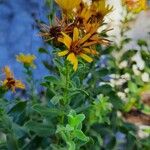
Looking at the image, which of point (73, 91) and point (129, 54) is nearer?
point (73, 91)

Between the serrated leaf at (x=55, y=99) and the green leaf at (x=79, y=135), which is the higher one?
the serrated leaf at (x=55, y=99)

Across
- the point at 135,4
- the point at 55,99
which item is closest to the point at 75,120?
the point at 55,99

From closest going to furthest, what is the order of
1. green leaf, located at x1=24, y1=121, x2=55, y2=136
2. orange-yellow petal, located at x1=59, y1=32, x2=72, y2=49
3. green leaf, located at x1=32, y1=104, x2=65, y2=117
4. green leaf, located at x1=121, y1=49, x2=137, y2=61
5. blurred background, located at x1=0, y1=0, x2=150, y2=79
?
orange-yellow petal, located at x1=59, y1=32, x2=72, y2=49, green leaf, located at x1=32, y1=104, x2=65, y2=117, green leaf, located at x1=24, y1=121, x2=55, y2=136, green leaf, located at x1=121, y1=49, x2=137, y2=61, blurred background, located at x1=0, y1=0, x2=150, y2=79

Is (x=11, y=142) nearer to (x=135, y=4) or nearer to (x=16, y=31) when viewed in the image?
(x=135, y=4)

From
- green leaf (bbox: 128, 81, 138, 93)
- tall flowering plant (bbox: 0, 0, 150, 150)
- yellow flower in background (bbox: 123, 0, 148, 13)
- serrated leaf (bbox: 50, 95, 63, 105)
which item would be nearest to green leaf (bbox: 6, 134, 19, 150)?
tall flowering plant (bbox: 0, 0, 150, 150)

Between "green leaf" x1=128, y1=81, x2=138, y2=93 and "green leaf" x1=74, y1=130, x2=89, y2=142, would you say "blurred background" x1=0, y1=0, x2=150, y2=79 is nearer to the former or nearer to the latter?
"green leaf" x1=128, y1=81, x2=138, y2=93

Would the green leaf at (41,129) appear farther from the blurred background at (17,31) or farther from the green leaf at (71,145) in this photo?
the blurred background at (17,31)

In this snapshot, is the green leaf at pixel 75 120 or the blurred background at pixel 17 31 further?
the blurred background at pixel 17 31

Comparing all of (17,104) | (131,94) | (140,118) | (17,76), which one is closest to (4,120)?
(17,104)

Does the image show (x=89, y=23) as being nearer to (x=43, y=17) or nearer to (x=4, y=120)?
(x=4, y=120)

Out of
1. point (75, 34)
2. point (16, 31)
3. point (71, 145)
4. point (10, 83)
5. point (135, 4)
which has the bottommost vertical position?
point (71, 145)

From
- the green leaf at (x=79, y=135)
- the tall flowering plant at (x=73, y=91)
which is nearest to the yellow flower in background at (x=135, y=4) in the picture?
the tall flowering plant at (x=73, y=91)
